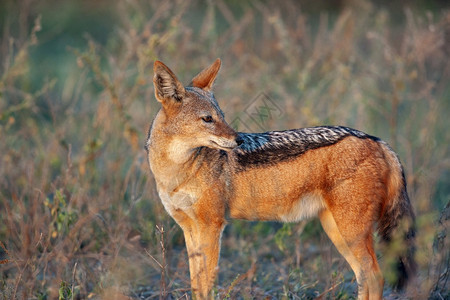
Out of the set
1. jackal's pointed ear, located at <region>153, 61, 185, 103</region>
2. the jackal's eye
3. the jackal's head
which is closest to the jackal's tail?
the jackal's head

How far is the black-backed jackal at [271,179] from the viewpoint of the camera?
4.80 m

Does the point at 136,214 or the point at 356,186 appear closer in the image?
the point at 356,186

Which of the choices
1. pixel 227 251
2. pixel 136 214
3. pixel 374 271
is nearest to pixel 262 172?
pixel 374 271

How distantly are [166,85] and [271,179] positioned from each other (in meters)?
1.30

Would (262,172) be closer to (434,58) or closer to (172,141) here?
(172,141)

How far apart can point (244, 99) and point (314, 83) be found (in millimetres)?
2137

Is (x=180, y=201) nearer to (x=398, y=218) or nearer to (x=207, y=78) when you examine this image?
(x=207, y=78)

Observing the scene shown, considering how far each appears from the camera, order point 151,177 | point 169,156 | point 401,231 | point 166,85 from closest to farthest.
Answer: point 401,231 < point 166,85 < point 169,156 < point 151,177

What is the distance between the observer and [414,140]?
8969 mm

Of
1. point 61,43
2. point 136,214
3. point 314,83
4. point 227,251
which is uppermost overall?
point 61,43

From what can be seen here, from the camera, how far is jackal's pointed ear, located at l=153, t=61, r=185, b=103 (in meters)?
4.77

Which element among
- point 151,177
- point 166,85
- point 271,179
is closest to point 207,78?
point 166,85

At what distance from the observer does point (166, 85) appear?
4.88 m

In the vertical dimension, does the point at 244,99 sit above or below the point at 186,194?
above
